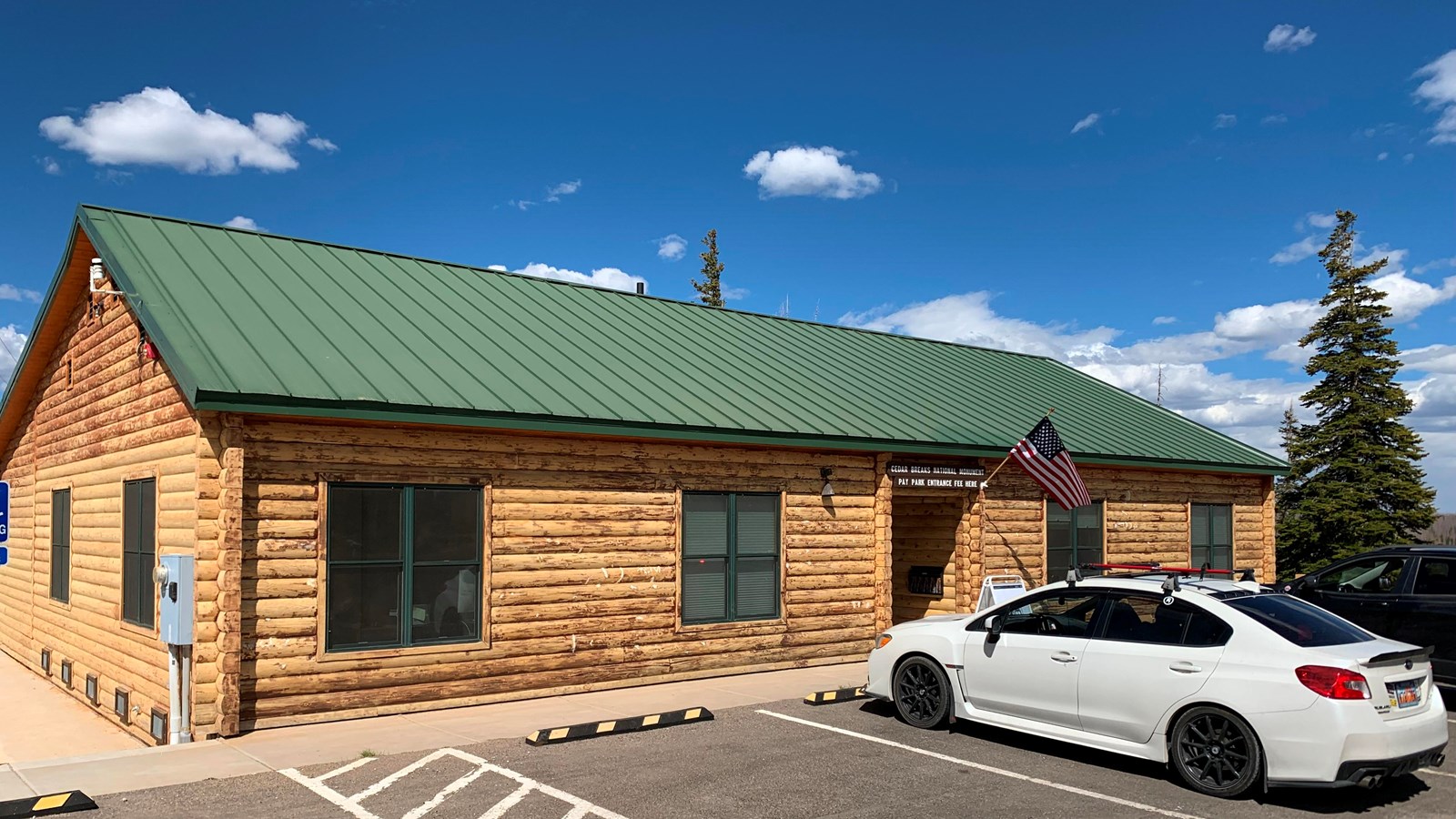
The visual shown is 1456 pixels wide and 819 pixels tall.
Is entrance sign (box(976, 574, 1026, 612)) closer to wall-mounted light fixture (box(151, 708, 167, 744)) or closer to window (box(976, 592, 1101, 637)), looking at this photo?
Result: window (box(976, 592, 1101, 637))

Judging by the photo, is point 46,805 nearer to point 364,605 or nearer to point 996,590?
point 364,605

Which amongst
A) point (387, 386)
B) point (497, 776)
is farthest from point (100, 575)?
point (497, 776)

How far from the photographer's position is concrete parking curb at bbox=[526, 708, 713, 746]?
10078mm

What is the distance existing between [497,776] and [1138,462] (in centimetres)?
1384

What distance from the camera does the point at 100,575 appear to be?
43.9 ft

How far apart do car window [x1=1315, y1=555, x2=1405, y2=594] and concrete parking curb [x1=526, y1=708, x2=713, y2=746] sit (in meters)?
8.28

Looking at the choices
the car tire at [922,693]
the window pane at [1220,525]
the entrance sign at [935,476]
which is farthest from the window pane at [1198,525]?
the car tire at [922,693]

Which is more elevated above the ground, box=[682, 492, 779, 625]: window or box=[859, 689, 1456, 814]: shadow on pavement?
box=[682, 492, 779, 625]: window

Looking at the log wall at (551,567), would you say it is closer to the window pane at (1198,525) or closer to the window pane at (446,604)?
the window pane at (446,604)

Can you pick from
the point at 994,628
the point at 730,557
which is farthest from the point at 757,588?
the point at 994,628

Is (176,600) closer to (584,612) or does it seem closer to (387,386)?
(387,386)

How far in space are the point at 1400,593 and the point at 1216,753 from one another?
632cm

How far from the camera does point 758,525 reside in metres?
14.7

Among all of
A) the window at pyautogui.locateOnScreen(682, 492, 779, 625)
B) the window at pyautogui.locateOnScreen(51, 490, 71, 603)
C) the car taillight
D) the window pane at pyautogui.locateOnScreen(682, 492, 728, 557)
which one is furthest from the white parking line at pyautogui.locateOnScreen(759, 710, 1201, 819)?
the window at pyautogui.locateOnScreen(51, 490, 71, 603)
